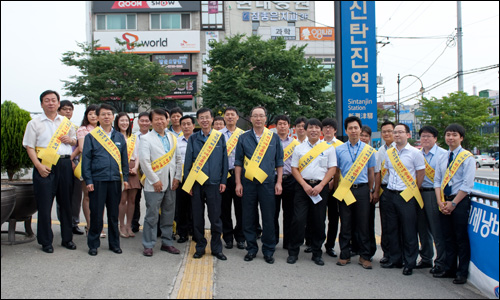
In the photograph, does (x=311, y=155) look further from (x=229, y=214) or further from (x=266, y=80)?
(x=266, y=80)

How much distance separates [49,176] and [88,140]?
25.7 inches

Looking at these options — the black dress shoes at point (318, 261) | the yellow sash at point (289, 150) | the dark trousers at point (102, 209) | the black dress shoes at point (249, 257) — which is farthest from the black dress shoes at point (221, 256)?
the yellow sash at point (289, 150)

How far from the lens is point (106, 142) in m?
5.28

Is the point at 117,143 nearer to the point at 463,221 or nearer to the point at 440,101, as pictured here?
the point at 463,221

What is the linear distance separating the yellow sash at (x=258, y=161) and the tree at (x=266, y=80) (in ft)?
55.2

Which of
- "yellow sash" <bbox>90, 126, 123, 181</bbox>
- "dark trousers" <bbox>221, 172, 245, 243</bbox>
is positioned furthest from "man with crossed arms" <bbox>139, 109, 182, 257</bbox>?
"dark trousers" <bbox>221, 172, 245, 243</bbox>

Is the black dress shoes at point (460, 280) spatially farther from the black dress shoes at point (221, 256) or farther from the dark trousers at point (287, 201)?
the black dress shoes at point (221, 256)

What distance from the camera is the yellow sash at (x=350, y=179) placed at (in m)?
5.16

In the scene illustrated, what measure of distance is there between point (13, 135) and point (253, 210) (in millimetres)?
3712

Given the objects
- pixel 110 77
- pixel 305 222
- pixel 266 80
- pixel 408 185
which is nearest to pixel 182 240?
pixel 305 222

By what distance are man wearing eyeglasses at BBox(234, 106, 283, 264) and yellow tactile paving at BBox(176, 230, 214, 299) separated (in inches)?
21.7

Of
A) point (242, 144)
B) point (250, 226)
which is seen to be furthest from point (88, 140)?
point (250, 226)

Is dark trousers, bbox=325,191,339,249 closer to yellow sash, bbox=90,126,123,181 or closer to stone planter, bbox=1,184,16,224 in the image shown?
yellow sash, bbox=90,126,123,181

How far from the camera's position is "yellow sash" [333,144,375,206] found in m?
5.16
